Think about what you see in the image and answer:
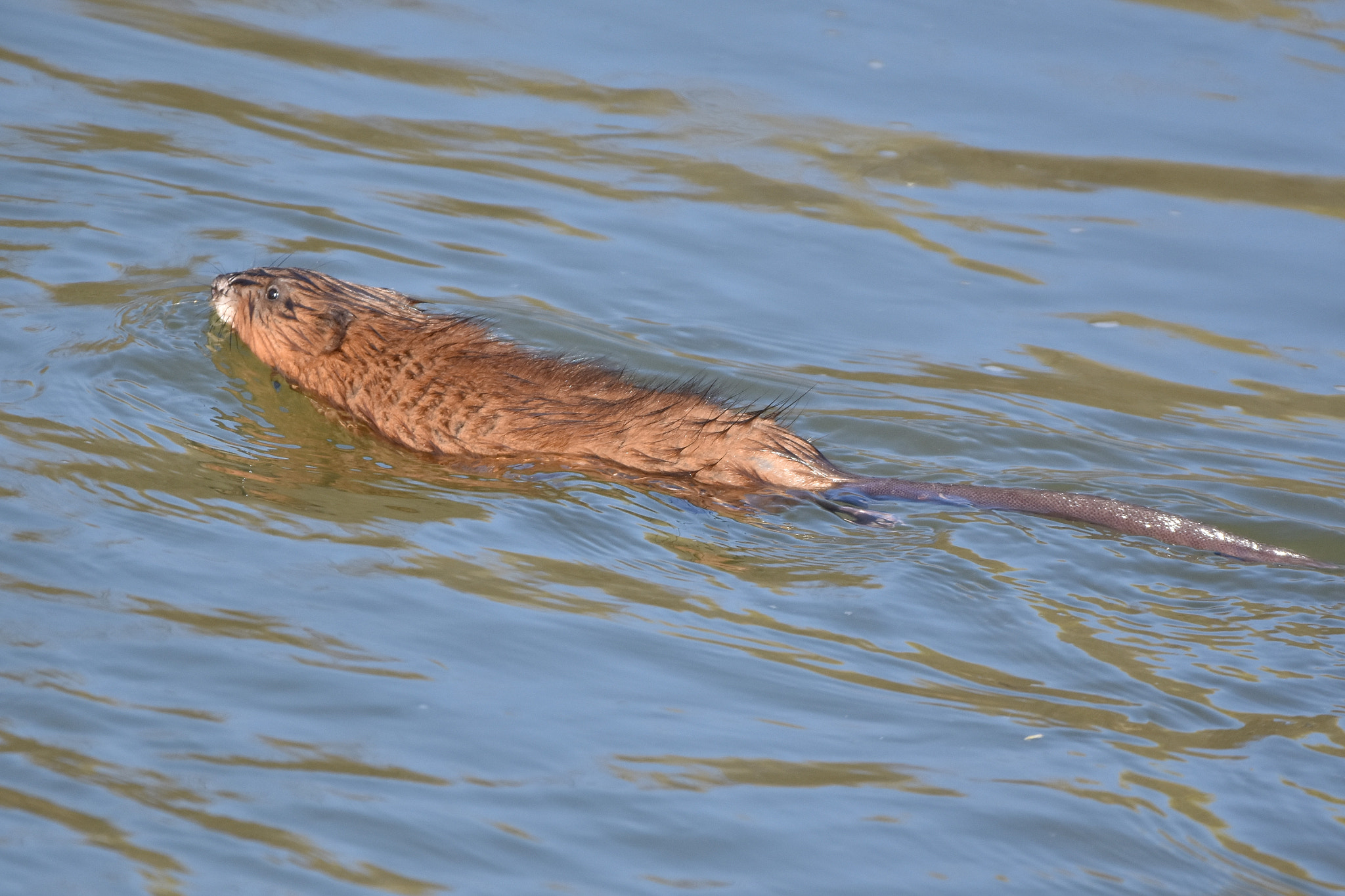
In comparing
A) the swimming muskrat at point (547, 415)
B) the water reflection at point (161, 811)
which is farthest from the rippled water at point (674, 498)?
the swimming muskrat at point (547, 415)

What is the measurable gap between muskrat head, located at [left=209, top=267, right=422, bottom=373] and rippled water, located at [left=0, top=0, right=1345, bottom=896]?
0.16 metres

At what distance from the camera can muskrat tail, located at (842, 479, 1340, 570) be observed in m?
4.56

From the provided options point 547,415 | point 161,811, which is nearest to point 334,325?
point 547,415

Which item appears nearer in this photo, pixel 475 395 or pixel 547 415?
pixel 547 415

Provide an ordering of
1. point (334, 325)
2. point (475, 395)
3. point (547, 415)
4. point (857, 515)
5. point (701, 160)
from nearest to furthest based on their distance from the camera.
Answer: point (857, 515), point (547, 415), point (475, 395), point (334, 325), point (701, 160)

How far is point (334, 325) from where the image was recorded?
5770mm

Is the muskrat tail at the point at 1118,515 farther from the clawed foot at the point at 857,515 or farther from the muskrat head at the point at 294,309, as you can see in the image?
the muskrat head at the point at 294,309

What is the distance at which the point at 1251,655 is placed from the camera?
4215 millimetres

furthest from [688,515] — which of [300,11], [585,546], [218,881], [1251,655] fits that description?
[300,11]

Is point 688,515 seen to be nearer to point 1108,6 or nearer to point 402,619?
point 402,619

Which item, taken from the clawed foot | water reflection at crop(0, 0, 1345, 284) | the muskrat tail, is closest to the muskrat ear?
water reflection at crop(0, 0, 1345, 284)

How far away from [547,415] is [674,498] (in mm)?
555

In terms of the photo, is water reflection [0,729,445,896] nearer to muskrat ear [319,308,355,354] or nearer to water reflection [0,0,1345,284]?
muskrat ear [319,308,355,354]

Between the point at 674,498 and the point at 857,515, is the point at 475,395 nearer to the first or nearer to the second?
the point at 674,498
